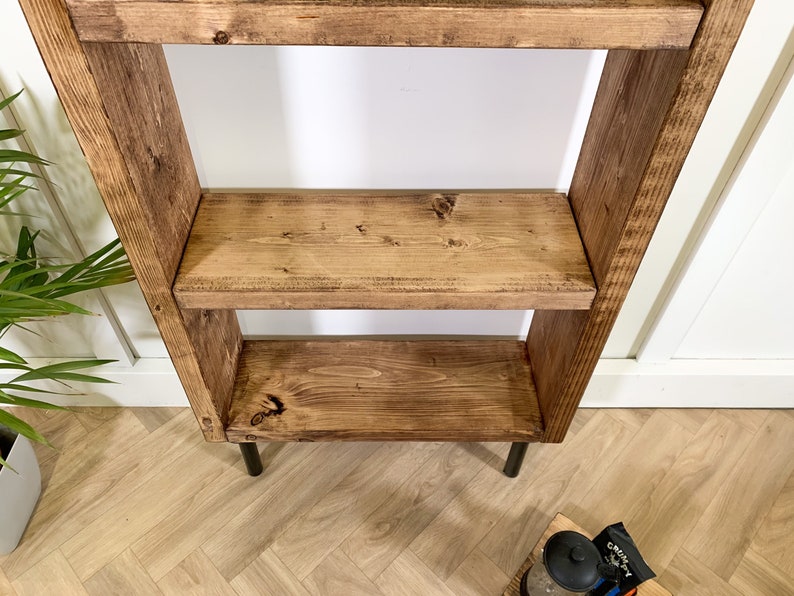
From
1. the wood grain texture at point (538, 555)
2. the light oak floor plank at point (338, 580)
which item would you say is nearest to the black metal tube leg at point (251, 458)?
the light oak floor plank at point (338, 580)

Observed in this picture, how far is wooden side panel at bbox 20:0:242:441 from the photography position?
0.70 metres

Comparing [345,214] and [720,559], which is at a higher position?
[345,214]

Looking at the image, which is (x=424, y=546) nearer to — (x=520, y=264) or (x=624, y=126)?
(x=520, y=264)

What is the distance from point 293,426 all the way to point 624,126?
834mm

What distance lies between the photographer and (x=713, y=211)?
119 centimetres

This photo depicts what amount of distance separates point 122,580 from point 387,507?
592mm

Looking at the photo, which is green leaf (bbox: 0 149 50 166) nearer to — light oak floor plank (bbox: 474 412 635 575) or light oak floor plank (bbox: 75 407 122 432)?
light oak floor plank (bbox: 75 407 122 432)

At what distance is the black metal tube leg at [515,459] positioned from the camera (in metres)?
1.37

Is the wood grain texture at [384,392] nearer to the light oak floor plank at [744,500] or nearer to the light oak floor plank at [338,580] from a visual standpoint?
the light oak floor plank at [338,580]

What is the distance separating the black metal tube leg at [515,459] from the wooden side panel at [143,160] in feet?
2.15

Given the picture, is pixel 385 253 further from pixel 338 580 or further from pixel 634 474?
pixel 634 474

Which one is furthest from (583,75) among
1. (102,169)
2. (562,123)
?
(102,169)

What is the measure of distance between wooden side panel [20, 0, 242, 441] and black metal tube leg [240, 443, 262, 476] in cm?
18

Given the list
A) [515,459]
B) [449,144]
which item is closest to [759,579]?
[515,459]
